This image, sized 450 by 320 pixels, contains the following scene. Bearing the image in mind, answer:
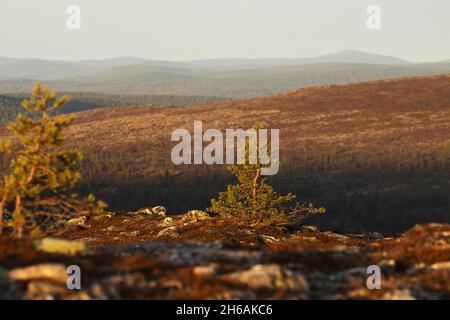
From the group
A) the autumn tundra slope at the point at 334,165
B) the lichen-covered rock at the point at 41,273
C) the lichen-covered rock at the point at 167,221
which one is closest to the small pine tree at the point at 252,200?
the lichen-covered rock at the point at 167,221

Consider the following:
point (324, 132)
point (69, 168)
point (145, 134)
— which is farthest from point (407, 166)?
point (69, 168)

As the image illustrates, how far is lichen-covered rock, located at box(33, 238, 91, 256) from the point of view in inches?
808

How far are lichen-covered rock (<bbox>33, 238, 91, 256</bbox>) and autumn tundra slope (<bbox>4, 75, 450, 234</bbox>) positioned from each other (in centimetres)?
7388

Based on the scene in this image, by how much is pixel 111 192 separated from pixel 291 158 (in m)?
43.1

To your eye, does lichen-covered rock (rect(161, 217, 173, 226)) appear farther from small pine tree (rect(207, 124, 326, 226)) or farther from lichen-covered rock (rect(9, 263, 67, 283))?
lichen-covered rock (rect(9, 263, 67, 283))

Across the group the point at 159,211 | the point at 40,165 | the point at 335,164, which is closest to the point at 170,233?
the point at 159,211

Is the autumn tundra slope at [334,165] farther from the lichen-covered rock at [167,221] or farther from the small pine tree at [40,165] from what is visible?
the small pine tree at [40,165]

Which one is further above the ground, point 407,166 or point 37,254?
point 37,254

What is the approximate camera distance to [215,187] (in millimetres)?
127688

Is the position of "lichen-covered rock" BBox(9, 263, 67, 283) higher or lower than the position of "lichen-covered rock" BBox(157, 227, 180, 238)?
higher

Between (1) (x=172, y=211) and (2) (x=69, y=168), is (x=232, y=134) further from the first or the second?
(2) (x=69, y=168)

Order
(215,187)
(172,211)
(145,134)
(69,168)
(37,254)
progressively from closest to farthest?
(37,254) < (69,168) < (172,211) < (215,187) < (145,134)

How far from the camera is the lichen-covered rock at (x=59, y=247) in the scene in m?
20.5

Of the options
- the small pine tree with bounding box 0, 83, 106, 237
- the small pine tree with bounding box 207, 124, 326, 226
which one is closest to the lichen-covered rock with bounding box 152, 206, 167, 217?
the small pine tree with bounding box 207, 124, 326, 226
